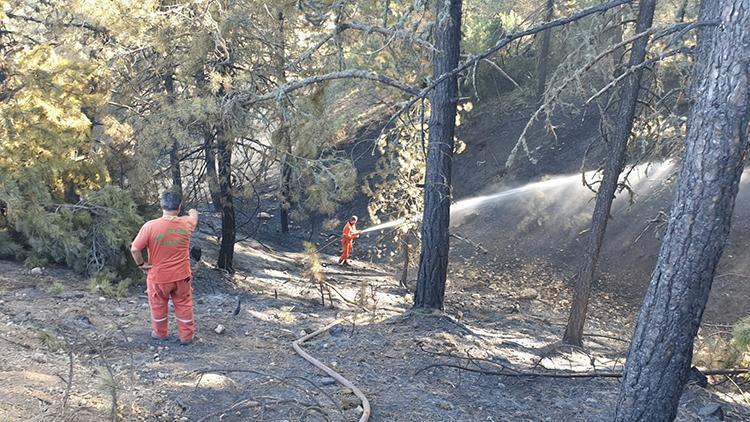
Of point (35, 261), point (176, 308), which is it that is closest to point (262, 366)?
point (176, 308)

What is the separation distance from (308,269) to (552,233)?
1007 centimetres

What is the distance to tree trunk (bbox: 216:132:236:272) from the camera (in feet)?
33.7

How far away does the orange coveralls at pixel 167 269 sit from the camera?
20.3 ft

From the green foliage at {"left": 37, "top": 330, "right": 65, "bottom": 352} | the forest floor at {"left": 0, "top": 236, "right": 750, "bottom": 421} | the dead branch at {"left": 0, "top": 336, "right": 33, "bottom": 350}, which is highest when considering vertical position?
the dead branch at {"left": 0, "top": 336, "right": 33, "bottom": 350}

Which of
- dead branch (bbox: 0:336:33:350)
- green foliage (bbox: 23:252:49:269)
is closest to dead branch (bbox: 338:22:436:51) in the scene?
dead branch (bbox: 0:336:33:350)

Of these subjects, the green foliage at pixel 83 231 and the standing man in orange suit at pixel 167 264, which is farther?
the green foliage at pixel 83 231

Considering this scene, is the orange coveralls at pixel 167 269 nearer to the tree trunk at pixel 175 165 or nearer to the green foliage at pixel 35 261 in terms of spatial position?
the green foliage at pixel 35 261

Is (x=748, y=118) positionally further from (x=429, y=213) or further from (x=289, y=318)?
(x=289, y=318)

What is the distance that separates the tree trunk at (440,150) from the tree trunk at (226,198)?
3.76m

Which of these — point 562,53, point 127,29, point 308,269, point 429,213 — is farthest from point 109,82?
point 562,53

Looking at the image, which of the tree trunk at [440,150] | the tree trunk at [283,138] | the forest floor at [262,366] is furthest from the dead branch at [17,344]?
the tree trunk at [440,150]

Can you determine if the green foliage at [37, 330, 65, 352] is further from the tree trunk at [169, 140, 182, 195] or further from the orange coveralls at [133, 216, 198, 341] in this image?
the tree trunk at [169, 140, 182, 195]

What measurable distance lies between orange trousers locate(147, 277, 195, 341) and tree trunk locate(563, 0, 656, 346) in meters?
6.02

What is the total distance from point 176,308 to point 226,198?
486 cm
